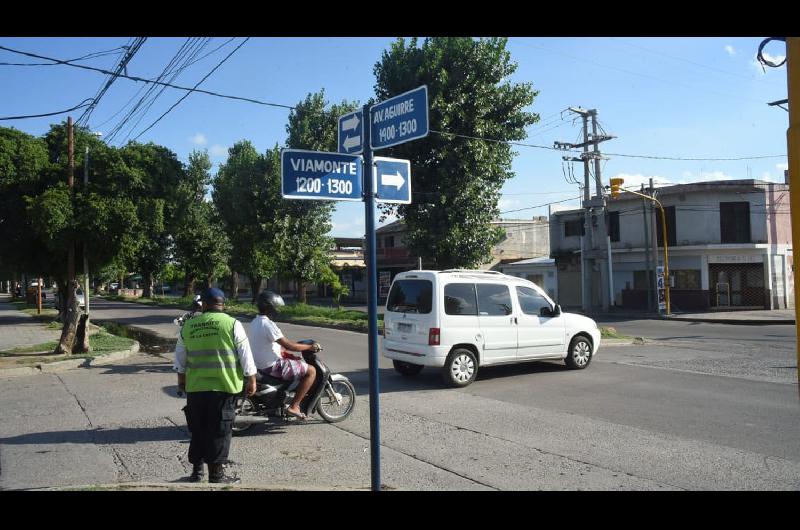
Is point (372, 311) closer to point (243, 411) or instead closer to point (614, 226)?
point (243, 411)

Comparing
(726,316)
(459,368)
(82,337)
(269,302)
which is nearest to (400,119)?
(269,302)

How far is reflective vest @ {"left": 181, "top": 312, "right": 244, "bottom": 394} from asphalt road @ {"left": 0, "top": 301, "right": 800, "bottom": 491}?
3.17 feet

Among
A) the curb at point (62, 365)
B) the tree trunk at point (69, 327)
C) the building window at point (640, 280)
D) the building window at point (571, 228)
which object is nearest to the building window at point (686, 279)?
the building window at point (640, 280)

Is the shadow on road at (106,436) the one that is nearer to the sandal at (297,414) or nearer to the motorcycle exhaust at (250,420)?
the motorcycle exhaust at (250,420)

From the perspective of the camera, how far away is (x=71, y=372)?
13.1 metres

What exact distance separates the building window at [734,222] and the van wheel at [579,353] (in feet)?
81.1

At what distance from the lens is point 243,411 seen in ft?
24.3

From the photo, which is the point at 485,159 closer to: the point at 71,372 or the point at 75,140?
the point at 75,140

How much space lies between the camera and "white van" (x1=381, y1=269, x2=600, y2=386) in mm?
10523

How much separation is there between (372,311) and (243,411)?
380 centimetres

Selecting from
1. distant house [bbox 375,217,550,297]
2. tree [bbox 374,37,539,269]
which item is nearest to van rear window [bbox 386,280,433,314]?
tree [bbox 374,37,539,269]

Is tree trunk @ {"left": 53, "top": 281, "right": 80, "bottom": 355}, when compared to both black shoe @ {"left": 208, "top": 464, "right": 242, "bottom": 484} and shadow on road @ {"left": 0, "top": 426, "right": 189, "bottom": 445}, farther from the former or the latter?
black shoe @ {"left": 208, "top": 464, "right": 242, "bottom": 484}
